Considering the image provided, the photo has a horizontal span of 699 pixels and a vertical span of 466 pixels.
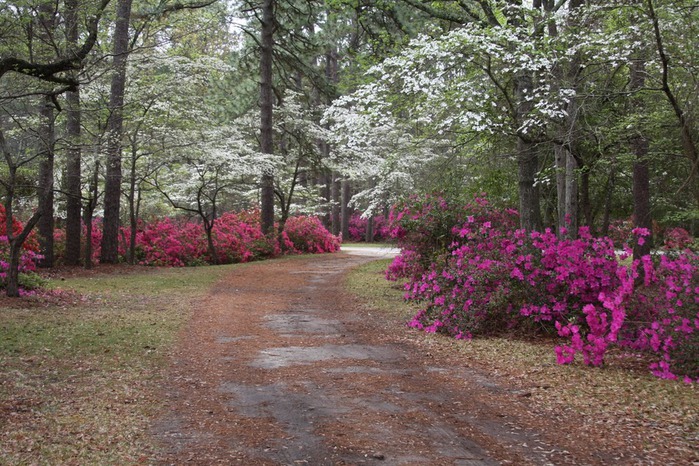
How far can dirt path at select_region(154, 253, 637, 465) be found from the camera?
3785 millimetres

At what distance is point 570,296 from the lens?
775 cm

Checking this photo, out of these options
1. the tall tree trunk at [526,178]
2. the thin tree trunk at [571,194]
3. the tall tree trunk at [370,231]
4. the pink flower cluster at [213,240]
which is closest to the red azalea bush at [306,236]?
the pink flower cluster at [213,240]

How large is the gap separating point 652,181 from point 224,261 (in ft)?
40.7

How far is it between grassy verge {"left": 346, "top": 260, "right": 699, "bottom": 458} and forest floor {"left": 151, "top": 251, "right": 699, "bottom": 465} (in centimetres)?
2

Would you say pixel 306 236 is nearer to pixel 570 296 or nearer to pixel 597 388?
pixel 570 296

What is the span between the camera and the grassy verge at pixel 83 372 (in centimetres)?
389

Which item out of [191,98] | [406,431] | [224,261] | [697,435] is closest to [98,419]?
[406,431]

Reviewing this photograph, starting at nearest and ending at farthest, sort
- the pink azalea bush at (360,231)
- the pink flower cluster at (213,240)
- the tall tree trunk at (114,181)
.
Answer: the tall tree trunk at (114,181) → the pink flower cluster at (213,240) → the pink azalea bush at (360,231)

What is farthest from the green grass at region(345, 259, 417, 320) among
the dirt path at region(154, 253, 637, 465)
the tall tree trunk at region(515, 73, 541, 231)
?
Answer: the tall tree trunk at region(515, 73, 541, 231)

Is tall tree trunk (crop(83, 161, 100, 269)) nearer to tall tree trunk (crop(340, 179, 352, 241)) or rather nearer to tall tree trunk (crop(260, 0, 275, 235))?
tall tree trunk (crop(260, 0, 275, 235))

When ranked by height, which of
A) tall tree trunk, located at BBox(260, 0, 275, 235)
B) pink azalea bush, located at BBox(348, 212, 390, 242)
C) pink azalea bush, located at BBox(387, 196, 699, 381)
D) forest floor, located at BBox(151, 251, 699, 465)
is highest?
tall tree trunk, located at BBox(260, 0, 275, 235)

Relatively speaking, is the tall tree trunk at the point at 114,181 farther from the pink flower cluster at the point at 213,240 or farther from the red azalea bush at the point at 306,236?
the red azalea bush at the point at 306,236

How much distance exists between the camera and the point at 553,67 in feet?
27.4

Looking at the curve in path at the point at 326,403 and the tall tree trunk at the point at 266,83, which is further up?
the tall tree trunk at the point at 266,83
